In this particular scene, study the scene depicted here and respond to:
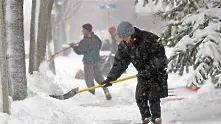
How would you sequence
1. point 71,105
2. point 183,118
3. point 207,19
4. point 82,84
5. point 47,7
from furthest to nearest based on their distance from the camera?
point 82,84 → point 47,7 → point 71,105 → point 183,118 → point 207,19

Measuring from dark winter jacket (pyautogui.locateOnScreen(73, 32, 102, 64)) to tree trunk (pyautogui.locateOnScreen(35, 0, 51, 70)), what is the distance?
2.76 ft

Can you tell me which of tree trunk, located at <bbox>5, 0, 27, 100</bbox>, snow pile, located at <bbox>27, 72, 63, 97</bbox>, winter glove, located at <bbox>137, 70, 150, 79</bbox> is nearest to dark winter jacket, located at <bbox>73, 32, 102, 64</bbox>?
snow pile, located at <bbox>27, 72, 63, 97</bbox>

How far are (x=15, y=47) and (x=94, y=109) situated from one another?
2.39 meters

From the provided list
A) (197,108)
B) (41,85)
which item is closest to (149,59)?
(197,108)

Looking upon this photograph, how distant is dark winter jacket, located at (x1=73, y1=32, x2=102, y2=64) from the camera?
35.9 feet

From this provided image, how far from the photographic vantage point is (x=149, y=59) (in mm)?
Answer: 6230

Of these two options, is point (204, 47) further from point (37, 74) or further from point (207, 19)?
point (37, 74)

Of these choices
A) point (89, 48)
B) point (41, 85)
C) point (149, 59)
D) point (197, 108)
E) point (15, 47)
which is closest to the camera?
point (149, 59)

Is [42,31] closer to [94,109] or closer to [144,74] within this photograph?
[94,109]

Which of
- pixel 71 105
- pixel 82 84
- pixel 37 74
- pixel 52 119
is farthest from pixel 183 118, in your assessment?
pixel 82 84

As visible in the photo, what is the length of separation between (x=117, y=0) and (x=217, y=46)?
34.4 metres

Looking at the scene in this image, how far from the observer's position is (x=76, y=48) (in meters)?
11.0

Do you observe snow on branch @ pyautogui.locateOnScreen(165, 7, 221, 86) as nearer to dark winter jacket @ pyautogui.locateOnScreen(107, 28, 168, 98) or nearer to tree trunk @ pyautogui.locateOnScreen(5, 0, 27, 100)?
dark winter jacket @ pyautogui.locateOnScreen(107, 28, 168, 98)

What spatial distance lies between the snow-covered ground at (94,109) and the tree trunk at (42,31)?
41 centimetres
